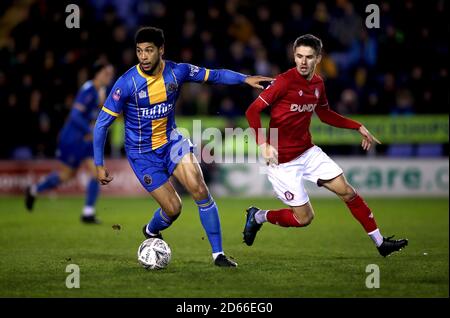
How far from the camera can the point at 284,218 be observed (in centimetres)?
834

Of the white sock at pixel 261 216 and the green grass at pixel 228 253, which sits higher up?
the white sock at pixel 261 216

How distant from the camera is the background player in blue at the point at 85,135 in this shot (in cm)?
1202

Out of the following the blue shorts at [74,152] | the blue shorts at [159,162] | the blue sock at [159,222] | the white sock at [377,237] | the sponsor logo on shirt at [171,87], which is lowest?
the white sock at [377,237]

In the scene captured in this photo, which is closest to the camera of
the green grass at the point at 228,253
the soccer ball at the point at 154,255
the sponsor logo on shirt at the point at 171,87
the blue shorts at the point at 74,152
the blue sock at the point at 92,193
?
the green grass at the point at 228,253

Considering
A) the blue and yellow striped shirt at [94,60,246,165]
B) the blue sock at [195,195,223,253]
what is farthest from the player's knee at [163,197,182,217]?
the blue and yellow striped shirt at [94,60,246,165]

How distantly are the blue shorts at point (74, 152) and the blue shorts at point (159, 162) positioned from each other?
15.3 feet

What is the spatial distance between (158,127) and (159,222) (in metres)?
1.07

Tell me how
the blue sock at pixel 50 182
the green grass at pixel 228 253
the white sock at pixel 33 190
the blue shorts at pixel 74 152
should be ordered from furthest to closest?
the white sock at pixel 33 190, the blue sock at pixel 50 182, the blue shorts at pixel 74 152, the green grass at pixel 228 253

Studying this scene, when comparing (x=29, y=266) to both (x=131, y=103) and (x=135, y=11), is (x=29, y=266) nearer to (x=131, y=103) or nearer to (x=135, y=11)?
(x=131, y=103)

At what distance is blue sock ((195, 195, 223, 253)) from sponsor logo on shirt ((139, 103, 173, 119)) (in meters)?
0.93

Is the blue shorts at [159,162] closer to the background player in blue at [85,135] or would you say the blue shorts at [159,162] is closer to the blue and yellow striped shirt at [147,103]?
the blue and yellow striped shirt at [147,103]

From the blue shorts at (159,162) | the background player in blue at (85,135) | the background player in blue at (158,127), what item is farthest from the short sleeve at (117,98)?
the background player in blue at (85,135)

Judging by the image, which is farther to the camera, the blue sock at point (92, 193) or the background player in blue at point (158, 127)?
the blue sock at point (92, 193)

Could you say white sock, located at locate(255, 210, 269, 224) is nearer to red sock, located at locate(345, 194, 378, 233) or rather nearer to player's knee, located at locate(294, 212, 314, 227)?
player's knee, located at locate(294, 212, 314, 227)
